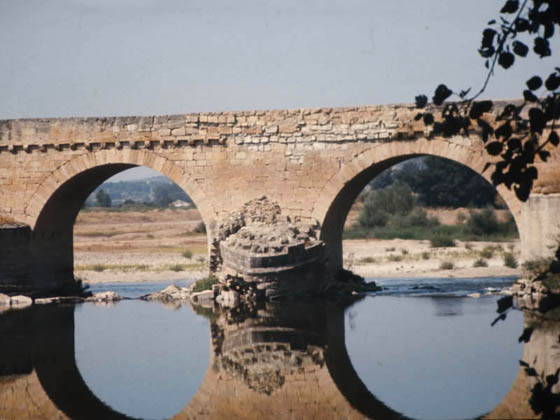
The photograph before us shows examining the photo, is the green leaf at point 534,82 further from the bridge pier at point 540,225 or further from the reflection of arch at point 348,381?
the bridge pier at point 540,225

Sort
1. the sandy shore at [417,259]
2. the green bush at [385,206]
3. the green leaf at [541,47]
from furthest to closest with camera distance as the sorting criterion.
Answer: the green bush at [385,206] < the sandy shore at [417,259] < the green leaf at [541,47]

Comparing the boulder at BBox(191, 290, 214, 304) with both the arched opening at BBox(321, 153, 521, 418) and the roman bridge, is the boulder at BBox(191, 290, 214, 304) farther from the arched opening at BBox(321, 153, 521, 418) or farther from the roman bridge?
the arched opening at BBox(321, 153, 521, 418)

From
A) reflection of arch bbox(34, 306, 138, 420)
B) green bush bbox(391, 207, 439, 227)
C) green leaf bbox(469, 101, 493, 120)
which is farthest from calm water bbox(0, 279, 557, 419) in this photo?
green bush bbox(391, 207, 439, 227)

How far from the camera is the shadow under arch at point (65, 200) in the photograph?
54.3 feet

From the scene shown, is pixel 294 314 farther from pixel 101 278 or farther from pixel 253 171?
pixel 101 278

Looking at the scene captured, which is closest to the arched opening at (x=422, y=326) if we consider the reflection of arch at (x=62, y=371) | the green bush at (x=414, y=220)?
the reflection of arch at (x=62, y=371)

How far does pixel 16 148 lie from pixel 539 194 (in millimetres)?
8829

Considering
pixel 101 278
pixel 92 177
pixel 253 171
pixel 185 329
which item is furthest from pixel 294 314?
pixel 101 278

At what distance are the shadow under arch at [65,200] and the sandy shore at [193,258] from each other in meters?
3.50

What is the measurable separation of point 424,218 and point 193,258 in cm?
1033

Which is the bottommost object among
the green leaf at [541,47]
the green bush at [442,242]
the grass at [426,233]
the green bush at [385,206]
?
the green bush at [442,242]

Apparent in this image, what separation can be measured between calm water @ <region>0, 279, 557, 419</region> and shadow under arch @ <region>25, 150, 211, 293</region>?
1.53 metres

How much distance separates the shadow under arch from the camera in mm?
16547

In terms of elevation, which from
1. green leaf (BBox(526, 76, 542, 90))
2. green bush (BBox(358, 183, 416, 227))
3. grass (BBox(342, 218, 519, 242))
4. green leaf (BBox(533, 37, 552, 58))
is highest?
green bush (BBox(358, 183, 416, 227))
